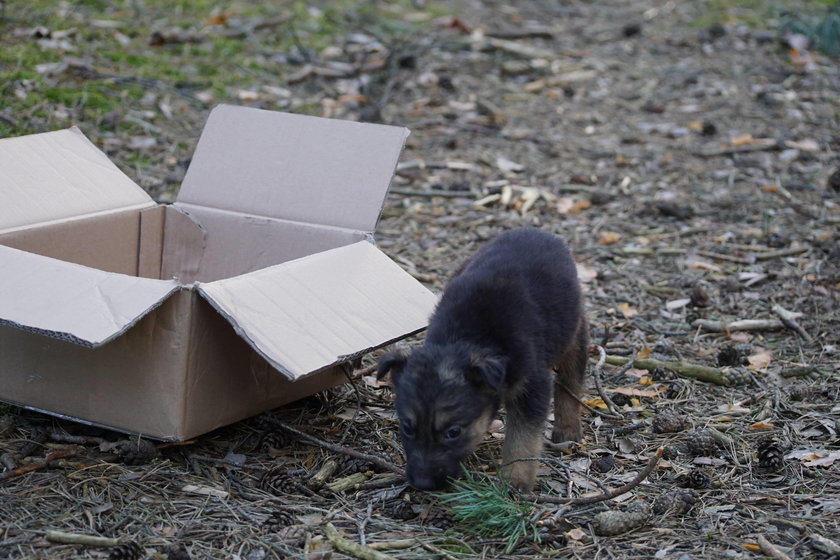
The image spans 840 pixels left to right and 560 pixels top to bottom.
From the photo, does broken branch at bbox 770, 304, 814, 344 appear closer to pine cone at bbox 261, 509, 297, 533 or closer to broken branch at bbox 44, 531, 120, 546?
pine cone at bbox 261, 509, 297, 533

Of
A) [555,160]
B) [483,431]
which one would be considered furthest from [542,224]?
[483,431]

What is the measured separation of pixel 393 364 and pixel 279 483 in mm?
818

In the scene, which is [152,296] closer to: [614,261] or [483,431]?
[483,431]

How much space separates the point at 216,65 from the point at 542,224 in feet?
16.4

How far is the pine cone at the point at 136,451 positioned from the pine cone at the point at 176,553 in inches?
30.4

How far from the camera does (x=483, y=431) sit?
4.82 metres

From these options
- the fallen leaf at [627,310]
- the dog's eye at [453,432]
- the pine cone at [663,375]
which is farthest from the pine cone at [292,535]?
the fallen leaf at [627,310]

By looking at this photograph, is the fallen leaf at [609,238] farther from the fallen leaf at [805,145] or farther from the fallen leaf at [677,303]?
the fallen leaf at [805,145]

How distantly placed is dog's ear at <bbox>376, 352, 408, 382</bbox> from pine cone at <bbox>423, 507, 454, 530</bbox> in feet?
2.29

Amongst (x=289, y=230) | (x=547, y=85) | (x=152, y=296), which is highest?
(x=152, y=296)

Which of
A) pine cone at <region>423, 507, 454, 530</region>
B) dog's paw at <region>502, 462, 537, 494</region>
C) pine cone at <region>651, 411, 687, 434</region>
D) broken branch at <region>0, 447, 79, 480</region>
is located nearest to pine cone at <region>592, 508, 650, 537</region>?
dog's paw at <region>502, 462, 537, 494</region>

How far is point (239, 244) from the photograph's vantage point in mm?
6102

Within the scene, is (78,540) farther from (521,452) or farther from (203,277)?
(203,277)

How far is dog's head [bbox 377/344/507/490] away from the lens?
4.58 m
